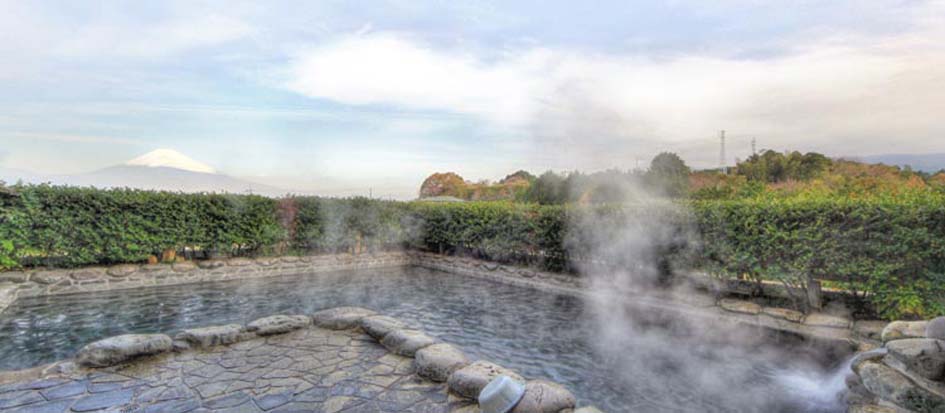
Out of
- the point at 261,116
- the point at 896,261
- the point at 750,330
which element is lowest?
the point at 750,330

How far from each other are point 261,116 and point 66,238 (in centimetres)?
436

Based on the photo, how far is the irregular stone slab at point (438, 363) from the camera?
10.2 feet

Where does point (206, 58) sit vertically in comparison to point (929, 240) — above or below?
above

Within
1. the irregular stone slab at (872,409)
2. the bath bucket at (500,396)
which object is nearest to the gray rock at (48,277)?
the bath bucket at (500,396)

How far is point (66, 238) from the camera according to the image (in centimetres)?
689

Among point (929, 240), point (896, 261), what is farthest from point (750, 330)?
point (929, 240)

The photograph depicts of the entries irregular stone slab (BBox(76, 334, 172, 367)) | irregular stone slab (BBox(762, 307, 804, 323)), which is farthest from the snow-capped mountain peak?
irregular stone slab (BBox(762, 307, 804, 323))

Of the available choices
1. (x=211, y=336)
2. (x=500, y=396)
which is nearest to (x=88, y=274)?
(x=211, y=336)

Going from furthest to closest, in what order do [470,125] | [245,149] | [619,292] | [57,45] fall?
[470,125] → [245,149] → [619,292] → [57,45]

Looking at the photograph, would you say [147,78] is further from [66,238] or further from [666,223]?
[666,223]

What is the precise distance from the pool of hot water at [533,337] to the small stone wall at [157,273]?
412 millimetres

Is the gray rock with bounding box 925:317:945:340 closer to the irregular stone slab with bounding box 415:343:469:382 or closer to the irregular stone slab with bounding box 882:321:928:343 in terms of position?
the irregular stone slab with bounding box 882:321:928:343

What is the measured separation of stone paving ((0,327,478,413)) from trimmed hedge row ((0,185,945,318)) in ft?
16.2

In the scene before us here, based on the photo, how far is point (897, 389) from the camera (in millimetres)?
Answer: 2799
